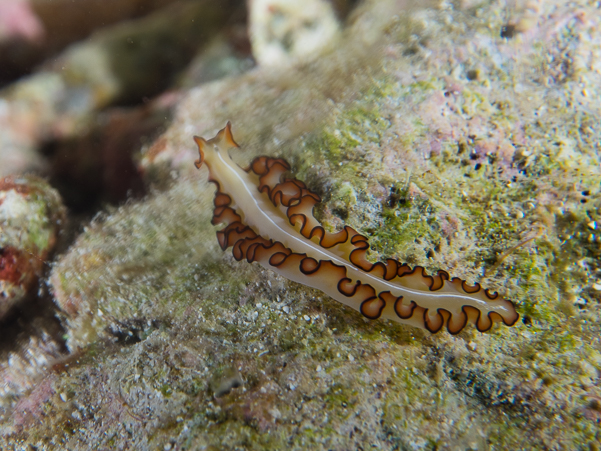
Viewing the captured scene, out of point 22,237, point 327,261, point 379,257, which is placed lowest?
point 379,257

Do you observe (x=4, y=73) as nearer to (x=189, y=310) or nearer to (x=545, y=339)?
(x=189, y=310)

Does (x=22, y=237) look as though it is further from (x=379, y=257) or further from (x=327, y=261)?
(x=379, y=257)

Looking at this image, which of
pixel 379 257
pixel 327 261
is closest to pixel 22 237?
pixel 327 261

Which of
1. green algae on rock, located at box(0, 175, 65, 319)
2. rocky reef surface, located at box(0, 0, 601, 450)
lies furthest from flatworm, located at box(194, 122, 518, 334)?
green algae on rock, located at box(0, 175, 65, 319)

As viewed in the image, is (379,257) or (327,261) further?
(379,257)

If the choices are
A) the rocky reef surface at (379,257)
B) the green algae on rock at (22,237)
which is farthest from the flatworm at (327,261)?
the green algae on rock at (22,237)

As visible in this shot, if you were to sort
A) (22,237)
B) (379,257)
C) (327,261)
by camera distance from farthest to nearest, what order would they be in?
(22,237)
(379,257)
(327,261)
